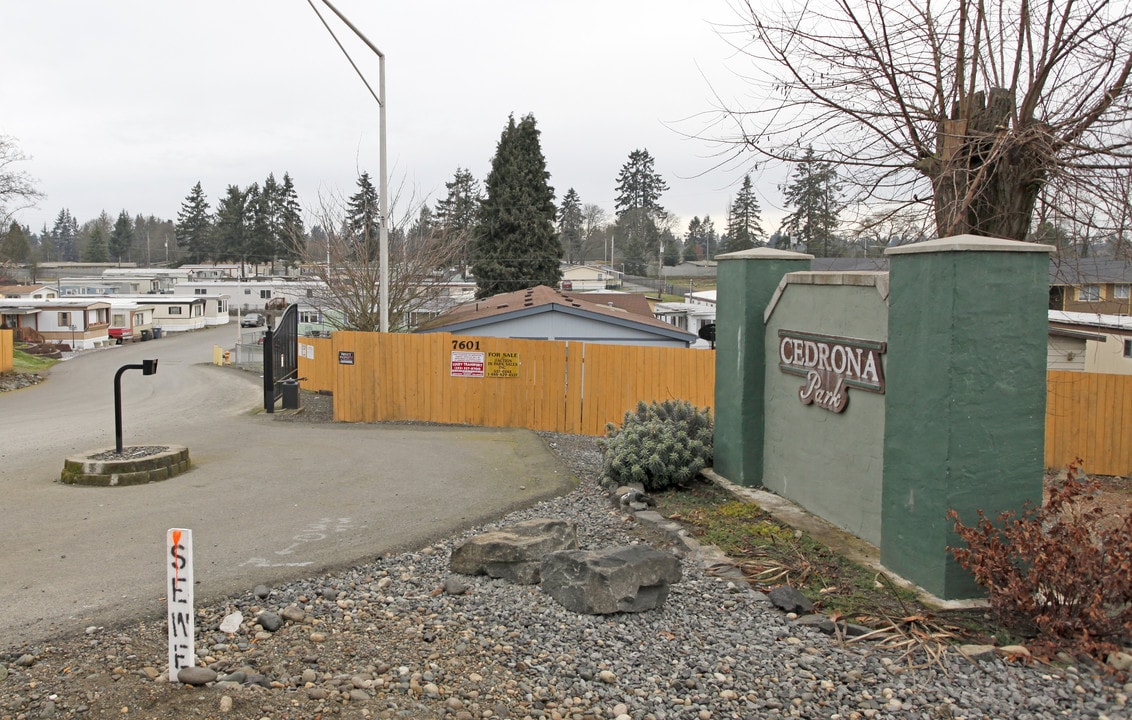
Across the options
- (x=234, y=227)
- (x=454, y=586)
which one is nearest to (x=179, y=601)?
(x=454, y=586)

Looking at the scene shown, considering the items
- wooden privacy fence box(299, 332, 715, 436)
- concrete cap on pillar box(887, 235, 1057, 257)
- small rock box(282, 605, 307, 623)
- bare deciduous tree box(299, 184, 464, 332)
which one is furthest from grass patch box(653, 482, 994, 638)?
bare deciduous tree box(299, 184, 464, 332)

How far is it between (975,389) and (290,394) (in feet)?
Result: 50.5

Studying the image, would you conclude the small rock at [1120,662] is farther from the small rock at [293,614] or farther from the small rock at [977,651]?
the small rock at [293,614]

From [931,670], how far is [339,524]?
5.31 meters

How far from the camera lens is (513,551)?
633 cm

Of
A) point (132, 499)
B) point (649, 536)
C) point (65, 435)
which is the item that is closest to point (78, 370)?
point (65, 435)

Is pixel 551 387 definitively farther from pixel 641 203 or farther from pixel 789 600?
pixel 641 203

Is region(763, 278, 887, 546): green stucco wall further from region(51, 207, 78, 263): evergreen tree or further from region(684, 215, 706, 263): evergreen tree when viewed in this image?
region(51, 207, 78, 263): evergreen tree

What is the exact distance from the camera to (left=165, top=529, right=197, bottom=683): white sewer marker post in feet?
14.8

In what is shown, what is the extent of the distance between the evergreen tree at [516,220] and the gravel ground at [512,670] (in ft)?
132

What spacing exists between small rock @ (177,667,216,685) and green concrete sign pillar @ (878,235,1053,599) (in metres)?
4.37

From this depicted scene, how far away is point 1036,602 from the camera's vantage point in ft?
16.9

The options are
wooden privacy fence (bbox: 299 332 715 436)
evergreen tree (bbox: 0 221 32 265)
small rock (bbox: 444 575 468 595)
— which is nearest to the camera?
small rock (bbox: 444 575 468 595)

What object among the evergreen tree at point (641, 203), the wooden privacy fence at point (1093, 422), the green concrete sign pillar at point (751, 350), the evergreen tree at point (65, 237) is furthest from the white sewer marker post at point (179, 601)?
the evergreen tree at point (65, 237)
